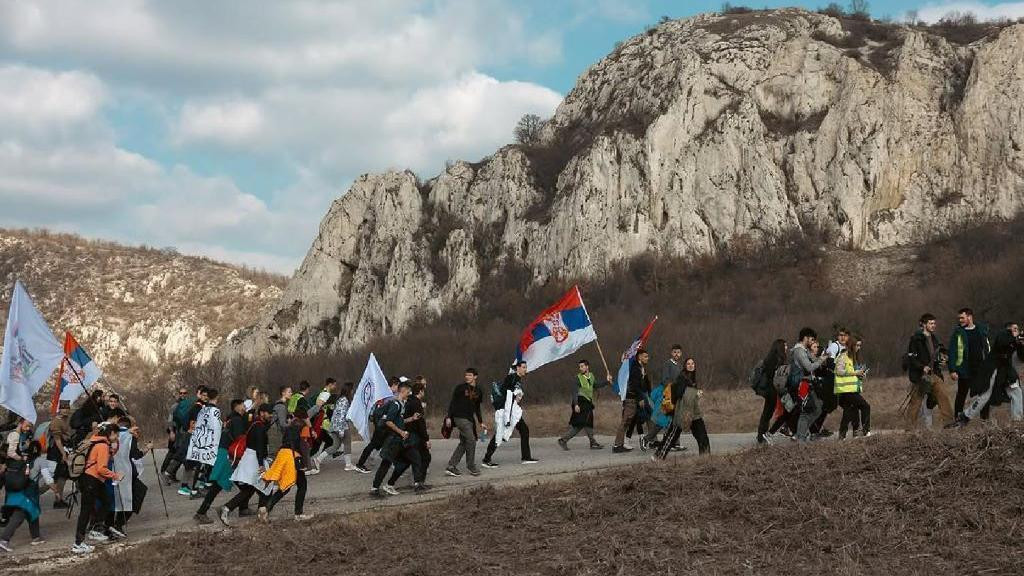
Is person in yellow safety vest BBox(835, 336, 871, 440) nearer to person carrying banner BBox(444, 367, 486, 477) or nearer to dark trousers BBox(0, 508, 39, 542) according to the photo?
person carrying banner BBox(444, 367, 486, 477)

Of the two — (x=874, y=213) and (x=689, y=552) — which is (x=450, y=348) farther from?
(x=689, y=552)

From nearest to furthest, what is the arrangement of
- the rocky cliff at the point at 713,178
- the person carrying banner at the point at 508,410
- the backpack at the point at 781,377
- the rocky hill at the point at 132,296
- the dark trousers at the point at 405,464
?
1. the dark trousers at the point at 405,464
2. the backpack at the point at 781,377
3. the person carrying banner at the point at 508,410
4. the rocky cliff at the point at 713,178
5. the rocky hill at the point at 132,296

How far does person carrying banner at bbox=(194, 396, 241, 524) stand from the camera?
1456 centimetres

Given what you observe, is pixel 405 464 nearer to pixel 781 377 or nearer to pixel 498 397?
pixel 498 397

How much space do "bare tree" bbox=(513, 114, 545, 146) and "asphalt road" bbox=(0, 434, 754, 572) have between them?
201 ft

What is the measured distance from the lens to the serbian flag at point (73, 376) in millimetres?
17734

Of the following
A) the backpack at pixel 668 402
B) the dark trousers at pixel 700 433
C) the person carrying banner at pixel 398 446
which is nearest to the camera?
the person carrying banner at pixel 398 446

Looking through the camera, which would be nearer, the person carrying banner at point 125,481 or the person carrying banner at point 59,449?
the person carrying banner at point 125,481

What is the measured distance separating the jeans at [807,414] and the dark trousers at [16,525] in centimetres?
1124

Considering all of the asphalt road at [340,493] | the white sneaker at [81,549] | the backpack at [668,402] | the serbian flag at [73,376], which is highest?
the serbian flag at [73,376]

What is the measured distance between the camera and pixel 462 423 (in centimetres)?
1662

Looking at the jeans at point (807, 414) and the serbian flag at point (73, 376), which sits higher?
the serbian flag at point (73, 376)

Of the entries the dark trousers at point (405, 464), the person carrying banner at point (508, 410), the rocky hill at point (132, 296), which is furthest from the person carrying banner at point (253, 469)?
the rocky hill at point (132, 296)

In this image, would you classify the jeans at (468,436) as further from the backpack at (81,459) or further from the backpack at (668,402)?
the backpack at (81,459)
